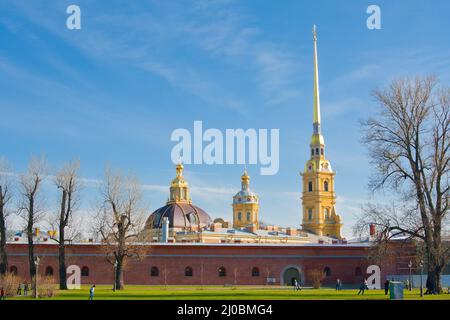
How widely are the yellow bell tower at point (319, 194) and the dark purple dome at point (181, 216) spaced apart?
1796cm

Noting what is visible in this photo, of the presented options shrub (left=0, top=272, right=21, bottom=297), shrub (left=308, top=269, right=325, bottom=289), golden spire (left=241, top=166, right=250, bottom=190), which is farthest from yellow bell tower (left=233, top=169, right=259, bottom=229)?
shrub (left=0, top=272, right=21, bottom=297)

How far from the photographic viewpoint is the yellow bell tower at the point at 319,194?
4075 inches

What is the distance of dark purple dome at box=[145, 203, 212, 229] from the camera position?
90.2 m

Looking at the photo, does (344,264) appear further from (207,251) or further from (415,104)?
(415,104)

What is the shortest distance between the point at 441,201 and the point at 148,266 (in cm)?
2748

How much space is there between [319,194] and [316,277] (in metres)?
49.0

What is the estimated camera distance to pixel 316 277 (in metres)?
55.4

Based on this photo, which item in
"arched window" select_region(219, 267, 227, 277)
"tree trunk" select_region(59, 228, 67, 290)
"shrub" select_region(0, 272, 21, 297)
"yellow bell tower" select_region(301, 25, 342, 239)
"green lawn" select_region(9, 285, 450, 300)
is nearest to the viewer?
"green lawn" select_region(9, 285, 450, 300)

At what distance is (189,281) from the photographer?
56812 millimetres

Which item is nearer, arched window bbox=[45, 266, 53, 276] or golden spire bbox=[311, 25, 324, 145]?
arched window bbox=[45, 266, 53, 276]

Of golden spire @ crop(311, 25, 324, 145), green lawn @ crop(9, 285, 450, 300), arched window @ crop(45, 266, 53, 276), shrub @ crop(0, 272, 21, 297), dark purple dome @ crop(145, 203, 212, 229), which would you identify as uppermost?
golden spire @ crop(311, 25, 324, 145)

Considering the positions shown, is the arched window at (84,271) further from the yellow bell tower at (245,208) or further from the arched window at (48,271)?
the yellow bell tower at (245,208)

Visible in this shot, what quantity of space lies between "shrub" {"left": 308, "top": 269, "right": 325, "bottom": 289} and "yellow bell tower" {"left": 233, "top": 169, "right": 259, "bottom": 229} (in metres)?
47.3

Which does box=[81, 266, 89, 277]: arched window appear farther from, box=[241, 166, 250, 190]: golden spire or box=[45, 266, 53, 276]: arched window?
box=[241, 166, 250, 190]: golden spire
